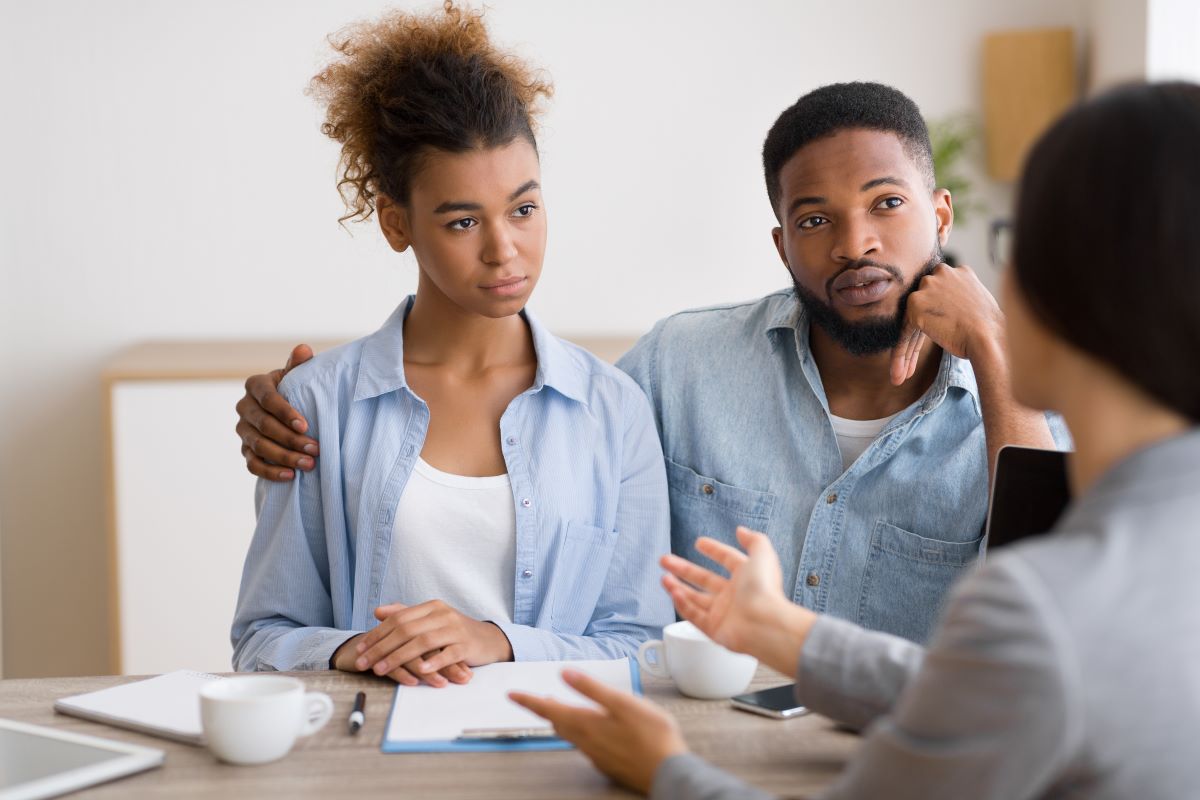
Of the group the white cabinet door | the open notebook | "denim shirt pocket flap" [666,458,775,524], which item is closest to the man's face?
"denim shirt pocket flap" [666,458,775,524]

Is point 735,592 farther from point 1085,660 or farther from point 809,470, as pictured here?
point 809,470

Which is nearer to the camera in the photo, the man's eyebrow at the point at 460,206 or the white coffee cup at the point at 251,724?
the white coffee cup at the point at 251,724

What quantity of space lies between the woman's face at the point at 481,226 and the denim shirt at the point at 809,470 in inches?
14.7

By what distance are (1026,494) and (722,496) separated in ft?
2.35

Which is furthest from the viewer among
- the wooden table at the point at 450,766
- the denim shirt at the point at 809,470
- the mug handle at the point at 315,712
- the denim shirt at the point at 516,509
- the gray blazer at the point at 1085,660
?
the denim shirt at the point at 809,470

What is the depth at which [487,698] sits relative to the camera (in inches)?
48.4

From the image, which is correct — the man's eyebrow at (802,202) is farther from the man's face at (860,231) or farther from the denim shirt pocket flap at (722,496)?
the denim shirt pocket flap at (722,496)

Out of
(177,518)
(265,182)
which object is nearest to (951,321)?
(177,518)

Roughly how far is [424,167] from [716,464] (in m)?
0.60

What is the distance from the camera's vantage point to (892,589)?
5.58 ft

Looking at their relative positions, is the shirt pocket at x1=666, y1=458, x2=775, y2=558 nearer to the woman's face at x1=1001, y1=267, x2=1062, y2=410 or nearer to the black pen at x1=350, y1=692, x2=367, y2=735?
the black pen at x1=350, y1=692, x2=367, y2=735

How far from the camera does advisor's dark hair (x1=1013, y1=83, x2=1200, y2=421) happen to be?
2.26ft

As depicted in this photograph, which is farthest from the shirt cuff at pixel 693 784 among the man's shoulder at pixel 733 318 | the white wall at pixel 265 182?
the white wall at pixel 265 182

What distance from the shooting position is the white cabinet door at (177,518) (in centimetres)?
284
